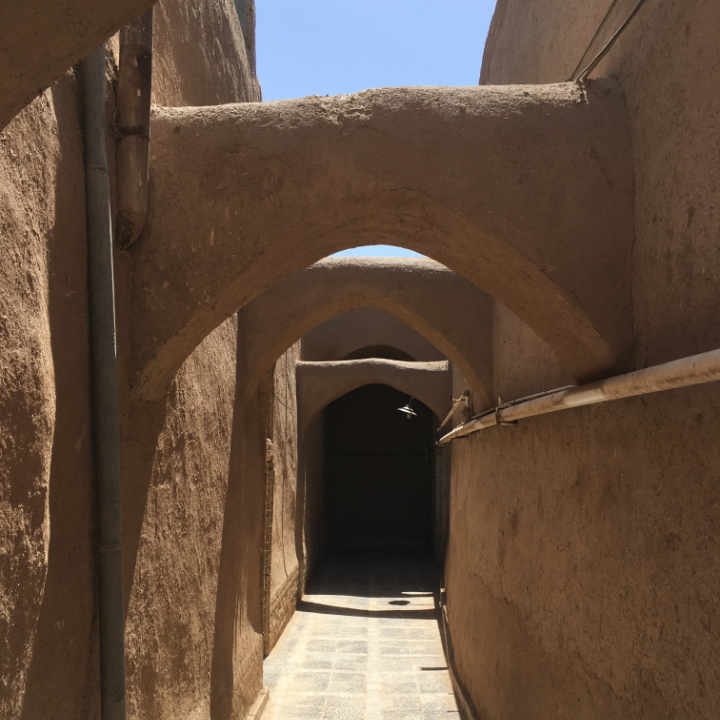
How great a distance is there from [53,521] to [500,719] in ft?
12.2

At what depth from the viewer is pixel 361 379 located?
1156 cm

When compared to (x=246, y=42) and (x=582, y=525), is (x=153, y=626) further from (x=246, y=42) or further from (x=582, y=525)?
(x=246, y=42)

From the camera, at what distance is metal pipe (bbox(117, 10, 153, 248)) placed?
10.3 ft

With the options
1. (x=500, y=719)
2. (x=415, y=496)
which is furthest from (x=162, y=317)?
(x=415, y=496)

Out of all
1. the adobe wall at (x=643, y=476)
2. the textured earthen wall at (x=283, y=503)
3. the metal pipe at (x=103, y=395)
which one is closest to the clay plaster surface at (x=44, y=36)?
the metal pipe at (x=103, y=395)

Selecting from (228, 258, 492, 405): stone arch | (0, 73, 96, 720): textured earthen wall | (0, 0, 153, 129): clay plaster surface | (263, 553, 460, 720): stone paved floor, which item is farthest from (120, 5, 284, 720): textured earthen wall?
(0, 0, 153, 129): clay plaster surface

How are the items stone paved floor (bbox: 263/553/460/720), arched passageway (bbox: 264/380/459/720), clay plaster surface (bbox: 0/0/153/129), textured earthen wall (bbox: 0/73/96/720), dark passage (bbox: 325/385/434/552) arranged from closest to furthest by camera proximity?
→ clay plaster surface (bbox: 0/0/153/129)
textured earthen wall (bbox: 0/73/96/720)
stone paved floor (bbox: 263/553/460/720)
arched passageway (bbox: 264/380/459/720)
dark passage (bbox: 325/385/434/552)

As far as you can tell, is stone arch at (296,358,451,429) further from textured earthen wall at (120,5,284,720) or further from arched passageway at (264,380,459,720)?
textured earthen wall at (120,5,284,720)

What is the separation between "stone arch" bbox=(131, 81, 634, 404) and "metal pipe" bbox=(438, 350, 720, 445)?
0.20 m

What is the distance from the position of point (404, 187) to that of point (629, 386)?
1.40m

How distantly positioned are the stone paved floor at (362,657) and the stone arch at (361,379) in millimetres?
2848

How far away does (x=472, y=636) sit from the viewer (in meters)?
6.38

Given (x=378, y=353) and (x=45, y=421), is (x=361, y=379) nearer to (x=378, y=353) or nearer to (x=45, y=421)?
(x=378, y=353)

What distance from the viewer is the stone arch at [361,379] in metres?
11.3
